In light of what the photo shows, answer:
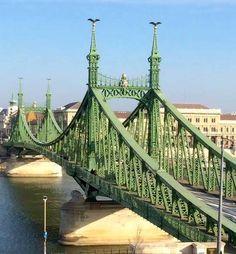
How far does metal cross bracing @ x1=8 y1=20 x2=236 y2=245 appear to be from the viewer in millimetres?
41781

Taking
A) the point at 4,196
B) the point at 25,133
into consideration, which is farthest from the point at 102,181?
the point at 25,133

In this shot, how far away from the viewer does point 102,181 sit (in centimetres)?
5597

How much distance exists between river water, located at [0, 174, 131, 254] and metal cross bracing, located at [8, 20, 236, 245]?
21.8ft

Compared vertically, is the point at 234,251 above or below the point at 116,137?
below

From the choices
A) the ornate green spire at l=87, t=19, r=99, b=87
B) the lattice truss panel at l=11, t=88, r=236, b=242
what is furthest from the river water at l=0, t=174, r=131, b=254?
the ornate green spire at l=87, t=19, r=99, b=87

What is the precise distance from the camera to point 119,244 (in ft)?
201

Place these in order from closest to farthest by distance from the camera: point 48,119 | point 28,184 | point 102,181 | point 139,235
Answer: point 102,181 < point 139,235 < point 28,184 < point 48,119

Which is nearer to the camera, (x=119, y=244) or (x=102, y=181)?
(x=102, y=181)

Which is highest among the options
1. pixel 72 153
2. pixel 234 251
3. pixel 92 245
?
pixel 72 153

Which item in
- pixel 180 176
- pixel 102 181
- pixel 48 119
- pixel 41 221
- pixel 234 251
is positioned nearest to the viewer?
pixel 234 251

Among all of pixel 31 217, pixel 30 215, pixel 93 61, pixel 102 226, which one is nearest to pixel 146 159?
pixel 102 226

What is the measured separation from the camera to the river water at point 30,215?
5938 cm

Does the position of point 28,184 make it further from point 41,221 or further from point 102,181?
point 102,181

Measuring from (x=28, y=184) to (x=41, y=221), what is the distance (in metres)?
46.6
